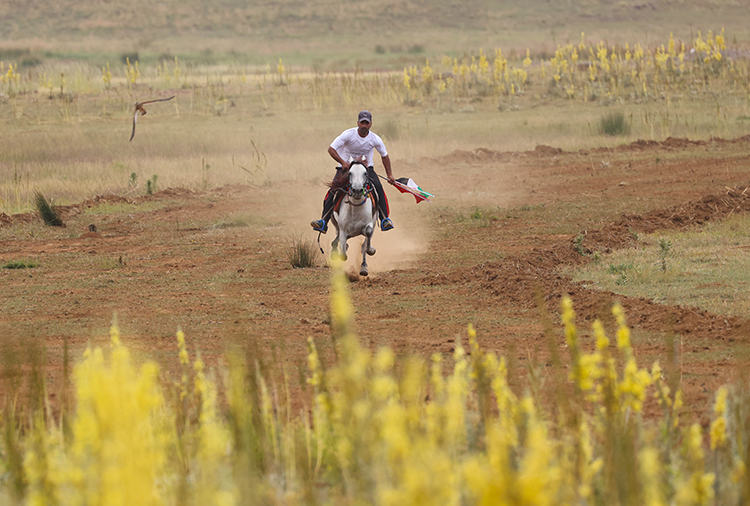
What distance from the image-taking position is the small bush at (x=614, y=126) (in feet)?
101

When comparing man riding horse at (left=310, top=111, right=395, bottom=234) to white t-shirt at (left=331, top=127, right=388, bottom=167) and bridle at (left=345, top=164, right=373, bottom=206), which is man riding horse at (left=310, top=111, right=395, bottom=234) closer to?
white t-shirt at (left=331, top=127, right=388, bottom=167)

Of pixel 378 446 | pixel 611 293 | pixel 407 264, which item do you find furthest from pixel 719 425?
pixel 407 264

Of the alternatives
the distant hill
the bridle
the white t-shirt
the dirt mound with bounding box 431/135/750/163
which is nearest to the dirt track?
the dirt mound with bounding box 431/135/750/163

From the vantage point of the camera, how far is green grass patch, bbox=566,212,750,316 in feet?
34.4

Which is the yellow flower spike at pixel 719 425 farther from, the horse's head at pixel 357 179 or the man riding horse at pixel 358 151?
the man riding horse at pixel 358 151

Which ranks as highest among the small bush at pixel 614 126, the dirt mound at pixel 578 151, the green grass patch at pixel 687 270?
the small bush at pixel 614 126

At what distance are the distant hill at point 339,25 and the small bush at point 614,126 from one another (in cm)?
5255

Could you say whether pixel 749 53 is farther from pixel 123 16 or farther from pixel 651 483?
pixel 123 16

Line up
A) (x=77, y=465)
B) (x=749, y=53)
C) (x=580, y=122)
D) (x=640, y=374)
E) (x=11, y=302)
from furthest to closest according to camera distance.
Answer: (x=749, y=53) < (x=580, y=122) < (x=11, y=302) < (x=640, y=374) < (x=77, y=465)

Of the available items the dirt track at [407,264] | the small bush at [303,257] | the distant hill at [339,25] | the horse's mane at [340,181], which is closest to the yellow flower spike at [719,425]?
the dirt track at [407,264]

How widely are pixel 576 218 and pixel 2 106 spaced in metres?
31.1

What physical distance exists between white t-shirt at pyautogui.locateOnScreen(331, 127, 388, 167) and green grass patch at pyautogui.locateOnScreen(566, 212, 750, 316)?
3625 mm

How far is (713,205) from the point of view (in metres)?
17.0

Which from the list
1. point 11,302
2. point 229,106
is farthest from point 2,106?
point 11,302
